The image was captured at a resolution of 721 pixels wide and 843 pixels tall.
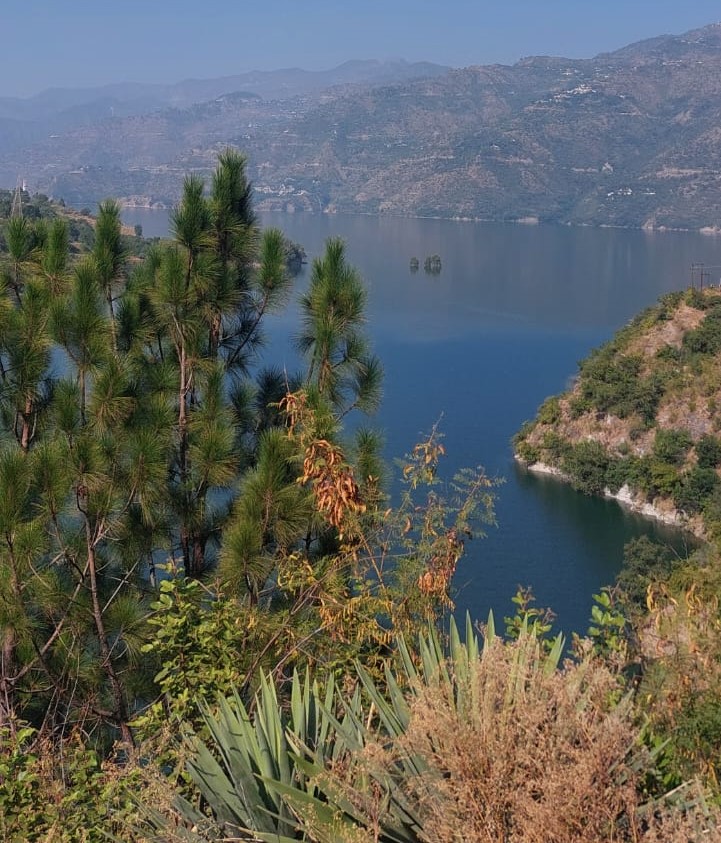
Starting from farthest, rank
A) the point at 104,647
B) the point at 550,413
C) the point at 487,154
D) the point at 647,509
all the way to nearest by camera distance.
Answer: the point at 487,154
the point at 550,413
the point at 647,509
the point at 104,647

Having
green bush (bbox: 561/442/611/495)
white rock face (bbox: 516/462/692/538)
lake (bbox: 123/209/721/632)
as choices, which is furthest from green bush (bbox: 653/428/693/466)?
lake (bbox: 123/209/721/632)

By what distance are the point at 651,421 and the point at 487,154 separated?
86.3 metres

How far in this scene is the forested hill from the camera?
294ft

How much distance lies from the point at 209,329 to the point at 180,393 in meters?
0.38

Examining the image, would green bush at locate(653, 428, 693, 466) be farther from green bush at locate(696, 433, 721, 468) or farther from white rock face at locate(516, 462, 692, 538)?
white rock face at locate(516, 462, 692, 538)

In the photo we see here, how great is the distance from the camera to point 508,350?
30859mm

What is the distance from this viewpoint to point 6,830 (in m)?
1.90

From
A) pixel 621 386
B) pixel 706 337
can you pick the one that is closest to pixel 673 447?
pixel 621 386

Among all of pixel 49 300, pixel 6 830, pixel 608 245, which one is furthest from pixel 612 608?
pixel 608 245

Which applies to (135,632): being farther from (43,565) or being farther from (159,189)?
Answer: (159,189)

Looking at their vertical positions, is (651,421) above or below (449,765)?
below

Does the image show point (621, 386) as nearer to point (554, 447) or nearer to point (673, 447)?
point (554, 447)

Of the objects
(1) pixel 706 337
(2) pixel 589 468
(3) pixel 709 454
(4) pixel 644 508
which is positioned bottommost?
(4) pixel 644 508

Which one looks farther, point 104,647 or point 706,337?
point 706,337
